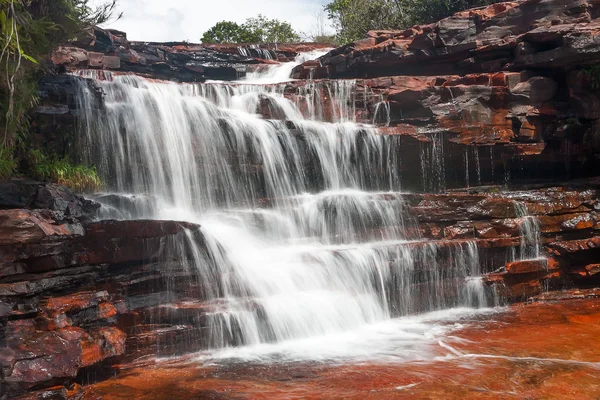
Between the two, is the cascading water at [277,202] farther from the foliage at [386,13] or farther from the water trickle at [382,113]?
the foliage at [386,13]

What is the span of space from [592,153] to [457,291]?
6.14 metres

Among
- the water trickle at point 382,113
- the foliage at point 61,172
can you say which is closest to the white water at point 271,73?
the water trickle at point 382,113

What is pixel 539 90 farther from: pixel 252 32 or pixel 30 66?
pixel 252 32

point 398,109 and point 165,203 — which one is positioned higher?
point 398,109

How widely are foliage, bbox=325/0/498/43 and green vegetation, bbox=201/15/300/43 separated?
11.1 feet

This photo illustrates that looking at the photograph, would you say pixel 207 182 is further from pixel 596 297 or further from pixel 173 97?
pixel 596 297

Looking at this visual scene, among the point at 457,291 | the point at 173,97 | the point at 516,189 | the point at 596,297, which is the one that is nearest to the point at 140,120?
the point at 173,97

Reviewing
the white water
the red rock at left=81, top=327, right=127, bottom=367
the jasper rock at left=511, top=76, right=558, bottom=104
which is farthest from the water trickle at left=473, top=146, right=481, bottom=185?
the red rock at left=81, top=327, right=127, bottom=367

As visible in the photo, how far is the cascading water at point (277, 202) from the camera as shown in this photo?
927cm

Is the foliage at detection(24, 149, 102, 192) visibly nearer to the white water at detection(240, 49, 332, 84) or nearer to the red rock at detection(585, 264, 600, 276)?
the white water at detection(240, 49, 332, 84)

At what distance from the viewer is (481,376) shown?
7.01 m

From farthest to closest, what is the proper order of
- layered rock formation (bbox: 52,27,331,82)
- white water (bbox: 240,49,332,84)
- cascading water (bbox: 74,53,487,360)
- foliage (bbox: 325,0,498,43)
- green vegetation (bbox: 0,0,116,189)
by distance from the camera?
foliage (bbox: 325,0,498,43) → white water (bbox: 240,49,332,84) → layered rock formation (bbox: 52,27,331,82) → cascading water (bbox: 74,53,487,360) → green vegetation (bbox: 0,0,116,189)

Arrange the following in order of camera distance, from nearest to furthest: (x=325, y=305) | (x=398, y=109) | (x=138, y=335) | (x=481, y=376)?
(x=481, y=376) → (x=138, y=335) → (x=325, y=305) → (x=398, y=109)

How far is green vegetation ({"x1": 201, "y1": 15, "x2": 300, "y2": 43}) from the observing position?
1236 inches
